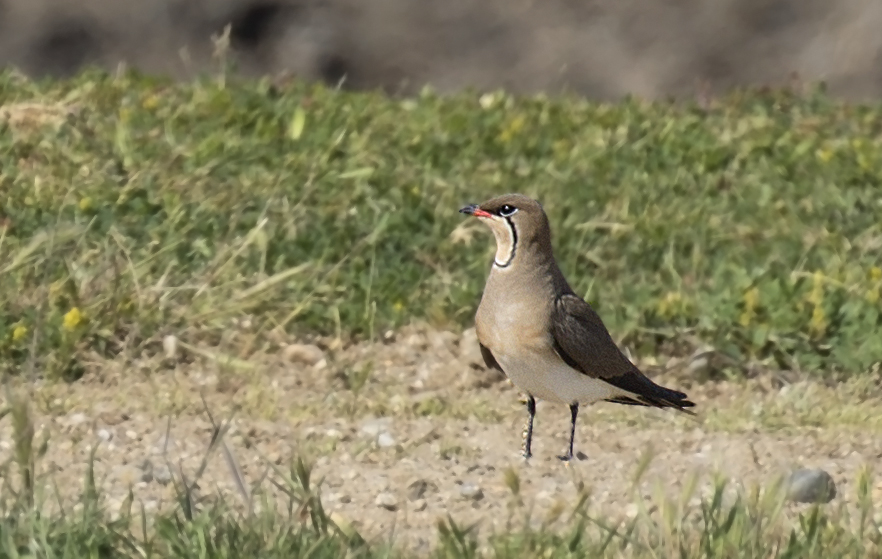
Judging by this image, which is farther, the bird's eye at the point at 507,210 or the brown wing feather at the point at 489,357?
the brown wing feather at the point at 489,357

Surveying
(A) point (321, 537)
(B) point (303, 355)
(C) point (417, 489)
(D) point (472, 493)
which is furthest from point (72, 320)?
(A) point (321, 537)

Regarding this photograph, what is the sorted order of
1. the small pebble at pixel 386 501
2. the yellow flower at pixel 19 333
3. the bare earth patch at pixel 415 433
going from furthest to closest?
the yellow flower at pixel 19 333, the bare earth patch at pixel 415 433, the small pebble at pixel 386 501

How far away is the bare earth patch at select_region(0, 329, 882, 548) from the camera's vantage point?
178 inches

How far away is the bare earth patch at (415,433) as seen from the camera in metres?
4.52

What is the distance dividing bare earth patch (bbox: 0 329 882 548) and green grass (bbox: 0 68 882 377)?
248mm

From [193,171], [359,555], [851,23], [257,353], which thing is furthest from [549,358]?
[851,23]

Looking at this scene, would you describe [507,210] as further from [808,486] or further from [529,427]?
[808,486]

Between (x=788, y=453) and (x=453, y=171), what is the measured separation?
136 inches

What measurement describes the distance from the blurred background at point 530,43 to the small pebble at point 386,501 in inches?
233

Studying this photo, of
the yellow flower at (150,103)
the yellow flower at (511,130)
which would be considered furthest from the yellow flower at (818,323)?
the yellow flower at (150,103)

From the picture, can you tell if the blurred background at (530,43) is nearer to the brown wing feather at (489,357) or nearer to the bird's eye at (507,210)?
the brown wing feather at (489,357)

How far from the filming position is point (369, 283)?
6.79 m

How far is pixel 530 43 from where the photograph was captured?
10.3 m

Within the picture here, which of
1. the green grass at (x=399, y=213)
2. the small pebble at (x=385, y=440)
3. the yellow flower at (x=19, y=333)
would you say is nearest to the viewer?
the small pebble at (x=385, y=440)
